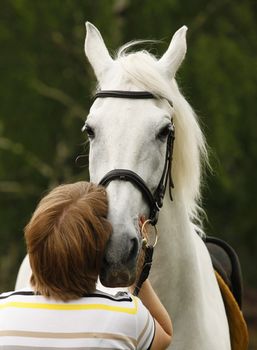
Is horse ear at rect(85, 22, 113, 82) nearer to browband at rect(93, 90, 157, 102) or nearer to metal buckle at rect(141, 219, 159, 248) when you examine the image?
browband at rect(93, 90, 157, 102)

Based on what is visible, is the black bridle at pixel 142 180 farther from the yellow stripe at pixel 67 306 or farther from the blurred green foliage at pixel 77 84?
the blurred green foliage at pixel 77 84

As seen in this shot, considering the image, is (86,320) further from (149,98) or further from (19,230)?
(19,230)

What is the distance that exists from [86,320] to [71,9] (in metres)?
11.7

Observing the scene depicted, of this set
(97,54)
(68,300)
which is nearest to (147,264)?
Answer: (68,300)

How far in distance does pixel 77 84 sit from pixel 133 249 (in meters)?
11.8

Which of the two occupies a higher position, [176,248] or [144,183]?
[144,183]

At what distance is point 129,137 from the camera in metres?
3.88

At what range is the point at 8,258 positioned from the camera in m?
15.0

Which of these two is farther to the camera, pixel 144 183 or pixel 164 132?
pixel 164 132

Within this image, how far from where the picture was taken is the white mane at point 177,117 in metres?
4.17

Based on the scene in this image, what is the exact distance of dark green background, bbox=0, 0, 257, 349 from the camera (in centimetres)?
1395

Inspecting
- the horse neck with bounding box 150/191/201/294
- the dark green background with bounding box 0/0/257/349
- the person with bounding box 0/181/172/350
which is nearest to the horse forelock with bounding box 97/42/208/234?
the horse neck with bounding box 150/191/201/294

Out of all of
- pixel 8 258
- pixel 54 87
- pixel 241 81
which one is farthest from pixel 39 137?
pixel 241 81

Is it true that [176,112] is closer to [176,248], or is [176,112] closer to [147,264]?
[176,248]
